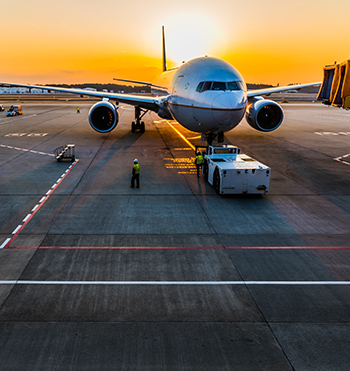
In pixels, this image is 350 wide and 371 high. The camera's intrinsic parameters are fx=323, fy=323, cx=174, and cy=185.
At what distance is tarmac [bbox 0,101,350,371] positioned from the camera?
6.24m

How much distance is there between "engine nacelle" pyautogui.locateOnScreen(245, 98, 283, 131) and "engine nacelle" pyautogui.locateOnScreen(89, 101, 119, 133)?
37.6 ft

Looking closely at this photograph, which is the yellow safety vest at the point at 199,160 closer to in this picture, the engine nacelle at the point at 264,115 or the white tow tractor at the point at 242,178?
the white tow tractor at the point at 242,178

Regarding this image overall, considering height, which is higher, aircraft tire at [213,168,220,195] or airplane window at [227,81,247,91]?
airplane window at [227,81,247,91]

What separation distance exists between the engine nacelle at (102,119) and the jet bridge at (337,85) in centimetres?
1664

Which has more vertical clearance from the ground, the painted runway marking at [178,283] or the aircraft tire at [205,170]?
the aircraft tire at [205,170]

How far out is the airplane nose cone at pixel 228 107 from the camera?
18844mm

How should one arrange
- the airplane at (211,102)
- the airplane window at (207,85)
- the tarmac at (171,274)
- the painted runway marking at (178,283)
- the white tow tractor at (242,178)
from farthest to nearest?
the airplane window at (207,85) < the airplane at (211,102) < the white tow tractor at (242,178) < the painted runway marking at (178,283) < the tarmac at (171,274)

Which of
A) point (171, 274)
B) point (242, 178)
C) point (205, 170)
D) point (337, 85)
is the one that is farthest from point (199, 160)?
point (337, 85)

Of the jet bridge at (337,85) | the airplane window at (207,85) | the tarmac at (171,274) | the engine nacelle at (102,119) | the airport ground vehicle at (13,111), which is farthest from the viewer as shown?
the airport ground vehicle at (13,111)

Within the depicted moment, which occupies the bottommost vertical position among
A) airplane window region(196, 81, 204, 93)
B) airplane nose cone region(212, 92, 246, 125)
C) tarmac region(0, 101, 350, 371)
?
tarmac region(0, 101, 350, 371)

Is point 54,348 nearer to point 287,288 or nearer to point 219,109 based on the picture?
point 287,288

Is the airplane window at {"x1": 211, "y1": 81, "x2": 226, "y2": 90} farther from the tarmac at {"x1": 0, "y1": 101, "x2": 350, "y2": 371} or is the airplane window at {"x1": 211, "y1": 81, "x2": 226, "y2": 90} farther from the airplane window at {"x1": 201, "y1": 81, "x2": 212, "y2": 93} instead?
the tarmac at {"x1": 0, "y1": 101, "x2": 350, "y2": 371}

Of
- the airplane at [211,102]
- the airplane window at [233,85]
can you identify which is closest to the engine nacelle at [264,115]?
the airplane at [211,102]

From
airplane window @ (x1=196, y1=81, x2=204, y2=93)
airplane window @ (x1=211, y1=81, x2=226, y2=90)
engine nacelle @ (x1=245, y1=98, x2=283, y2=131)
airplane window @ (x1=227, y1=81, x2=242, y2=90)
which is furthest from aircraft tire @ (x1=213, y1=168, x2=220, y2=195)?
engine nacelle @ (x1=245, y1=98, x2=283, y2=131)
